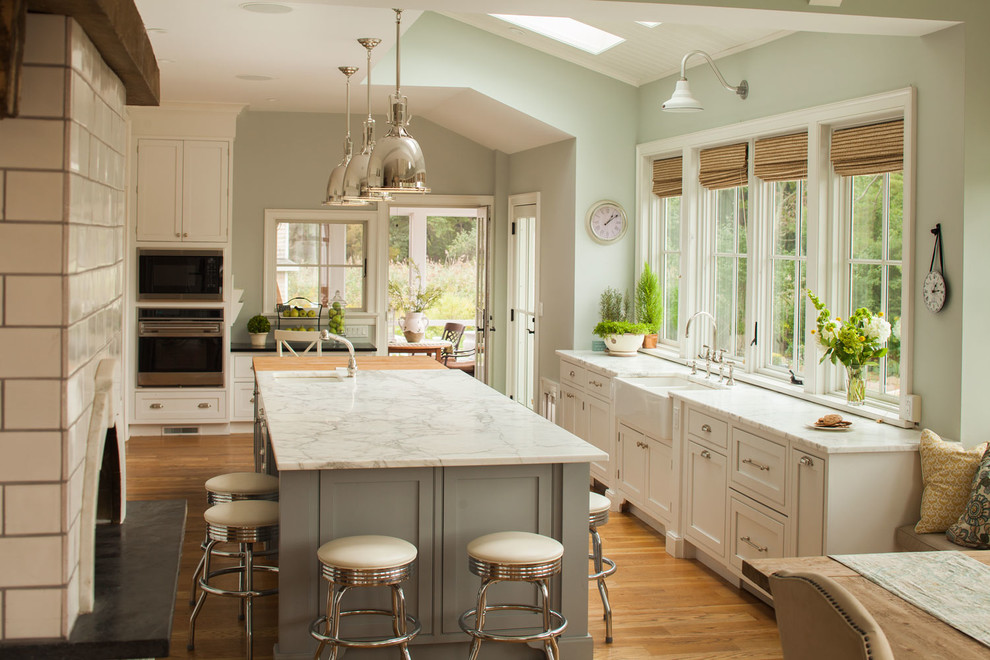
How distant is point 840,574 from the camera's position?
7.80 feet

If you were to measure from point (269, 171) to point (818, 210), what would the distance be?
5157mm

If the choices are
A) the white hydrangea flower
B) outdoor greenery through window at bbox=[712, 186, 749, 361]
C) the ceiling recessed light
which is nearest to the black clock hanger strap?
the white hydrangea flower

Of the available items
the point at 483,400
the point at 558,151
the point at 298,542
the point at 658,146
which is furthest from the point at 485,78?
the point at 298,542

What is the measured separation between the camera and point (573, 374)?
6723 millimetres

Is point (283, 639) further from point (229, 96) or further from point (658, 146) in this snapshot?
point (229, 96)

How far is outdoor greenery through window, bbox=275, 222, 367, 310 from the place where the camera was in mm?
8555

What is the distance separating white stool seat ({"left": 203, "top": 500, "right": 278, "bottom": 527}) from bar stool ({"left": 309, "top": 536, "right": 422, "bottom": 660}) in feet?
1.32

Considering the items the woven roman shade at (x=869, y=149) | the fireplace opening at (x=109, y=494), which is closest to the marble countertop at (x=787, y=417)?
the woven roman shade at (x=869, y=149)

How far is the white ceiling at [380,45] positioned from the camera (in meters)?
3.74

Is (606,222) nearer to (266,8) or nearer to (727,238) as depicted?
(727,238)

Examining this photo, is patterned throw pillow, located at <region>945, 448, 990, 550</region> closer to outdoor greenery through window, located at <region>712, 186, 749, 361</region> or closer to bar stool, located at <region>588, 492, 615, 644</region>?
bar stool, located at <region>588, 492, 615, 644</region>

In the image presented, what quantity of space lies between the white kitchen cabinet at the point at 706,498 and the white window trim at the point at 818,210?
1.95ft

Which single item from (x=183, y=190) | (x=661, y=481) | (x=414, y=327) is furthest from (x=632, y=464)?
(x=414, y=327)

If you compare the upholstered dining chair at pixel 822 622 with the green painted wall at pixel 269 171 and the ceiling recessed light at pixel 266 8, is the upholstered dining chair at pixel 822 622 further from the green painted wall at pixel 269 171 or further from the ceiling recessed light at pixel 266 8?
the green painted wall at pixel 269 171
